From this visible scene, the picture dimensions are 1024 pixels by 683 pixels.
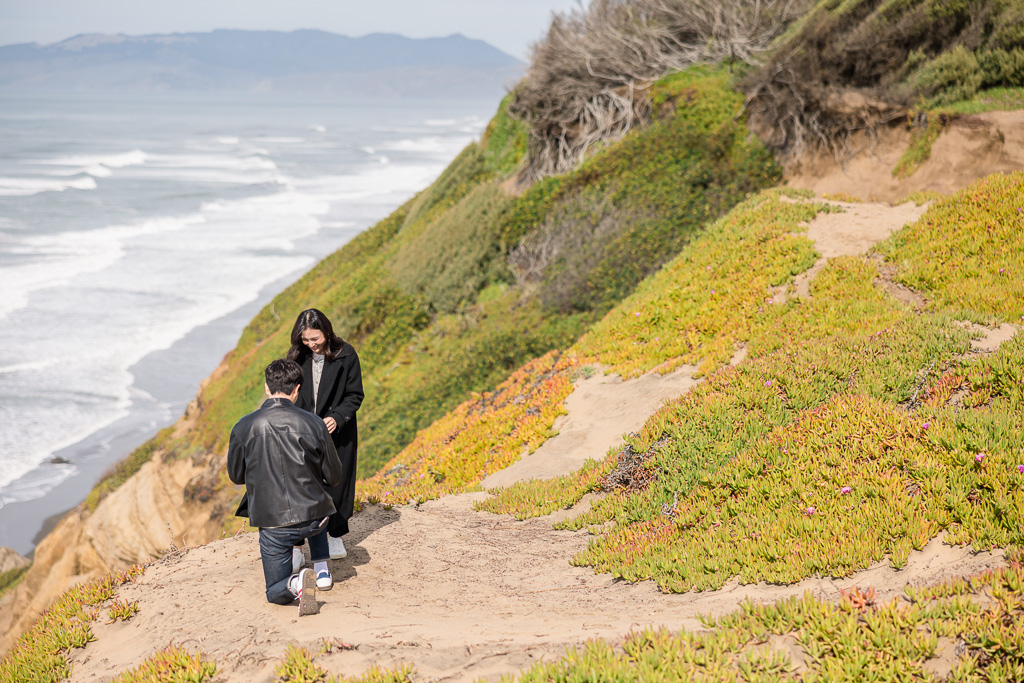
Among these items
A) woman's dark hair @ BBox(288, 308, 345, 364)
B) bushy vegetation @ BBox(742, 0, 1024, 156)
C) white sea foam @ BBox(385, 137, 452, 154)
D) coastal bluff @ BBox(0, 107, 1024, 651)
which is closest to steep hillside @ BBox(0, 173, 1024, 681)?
woman's dark hair @ BBox(288, 308, 345, 364)

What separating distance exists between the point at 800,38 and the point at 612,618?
16.7 m

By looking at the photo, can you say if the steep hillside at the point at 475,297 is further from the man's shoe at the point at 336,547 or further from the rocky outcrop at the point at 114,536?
the man's shoe at the point at 336,547

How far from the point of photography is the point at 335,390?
5520 millimetres

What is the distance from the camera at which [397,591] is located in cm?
524

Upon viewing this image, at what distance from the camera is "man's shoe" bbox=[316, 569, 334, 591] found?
501 cm

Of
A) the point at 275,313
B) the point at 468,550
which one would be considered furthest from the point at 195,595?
the point at 275,313

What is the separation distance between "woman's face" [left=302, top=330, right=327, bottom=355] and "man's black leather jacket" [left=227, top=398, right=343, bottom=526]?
0.92 meters

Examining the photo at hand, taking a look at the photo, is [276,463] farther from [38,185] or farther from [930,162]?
[38,185]

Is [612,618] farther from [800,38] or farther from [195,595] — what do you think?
[800,38]

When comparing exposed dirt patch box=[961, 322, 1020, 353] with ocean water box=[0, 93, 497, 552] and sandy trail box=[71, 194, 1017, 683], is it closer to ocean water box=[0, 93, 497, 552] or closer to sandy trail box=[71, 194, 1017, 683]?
sandy trail box=[71, 194, 1017, 683]

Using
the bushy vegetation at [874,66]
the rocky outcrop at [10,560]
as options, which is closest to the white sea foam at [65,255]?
the rocky outcrop at [10,560]

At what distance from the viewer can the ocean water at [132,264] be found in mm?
23328

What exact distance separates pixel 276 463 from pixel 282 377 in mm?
596

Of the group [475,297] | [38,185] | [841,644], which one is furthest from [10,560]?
[38,185]
